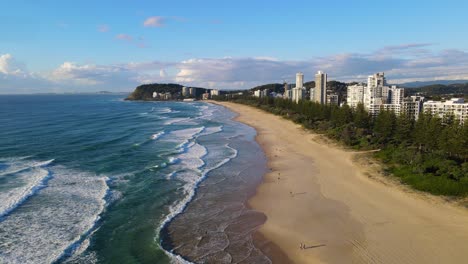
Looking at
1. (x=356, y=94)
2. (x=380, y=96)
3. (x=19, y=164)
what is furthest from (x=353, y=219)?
(x=356, y=94)

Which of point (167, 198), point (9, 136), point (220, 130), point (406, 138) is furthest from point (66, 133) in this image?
point (406, 138)

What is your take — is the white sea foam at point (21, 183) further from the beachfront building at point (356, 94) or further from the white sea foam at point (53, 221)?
the beachfront building at point (356, 94)

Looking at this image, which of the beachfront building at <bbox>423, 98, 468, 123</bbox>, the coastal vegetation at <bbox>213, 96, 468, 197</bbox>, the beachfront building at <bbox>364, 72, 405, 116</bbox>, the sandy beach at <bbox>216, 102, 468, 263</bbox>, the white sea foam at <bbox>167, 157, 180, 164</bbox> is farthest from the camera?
the beachfront building at <bbox>364, 72, 405, 116</bbox>

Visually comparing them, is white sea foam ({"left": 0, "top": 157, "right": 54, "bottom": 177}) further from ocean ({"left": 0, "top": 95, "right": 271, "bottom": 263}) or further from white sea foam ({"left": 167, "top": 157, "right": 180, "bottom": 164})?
white sea foam ({"left": 167, "top": 157, "right": 180, "bottom": 164})

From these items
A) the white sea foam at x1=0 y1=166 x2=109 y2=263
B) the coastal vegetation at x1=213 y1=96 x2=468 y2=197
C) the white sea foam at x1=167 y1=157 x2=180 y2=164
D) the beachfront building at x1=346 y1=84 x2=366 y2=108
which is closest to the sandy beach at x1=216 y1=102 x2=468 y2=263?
the coastal vegetation at x1=213 y1=96 x2=468 y2=197

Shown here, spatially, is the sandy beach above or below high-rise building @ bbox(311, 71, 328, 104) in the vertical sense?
below

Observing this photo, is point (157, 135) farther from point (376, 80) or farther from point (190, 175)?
point (376, 80)
